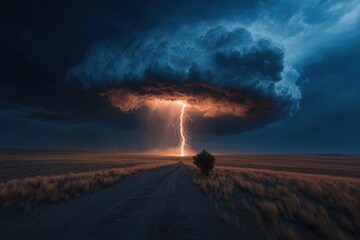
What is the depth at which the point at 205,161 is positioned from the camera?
3203 cm

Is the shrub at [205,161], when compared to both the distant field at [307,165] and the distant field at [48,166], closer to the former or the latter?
the distant field at [48,166]

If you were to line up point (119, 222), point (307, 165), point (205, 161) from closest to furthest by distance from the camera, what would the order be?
point (119, 222) < point (205, 161) < point (307, 165)

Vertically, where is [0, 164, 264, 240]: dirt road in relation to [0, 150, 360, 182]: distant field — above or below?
below

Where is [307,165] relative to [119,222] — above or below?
above

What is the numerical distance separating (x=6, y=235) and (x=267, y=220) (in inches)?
307

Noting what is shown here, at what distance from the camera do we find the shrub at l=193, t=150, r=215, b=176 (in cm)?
3162

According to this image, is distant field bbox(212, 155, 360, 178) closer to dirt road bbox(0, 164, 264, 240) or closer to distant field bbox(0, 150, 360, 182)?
distant field bbox(0, 150, 360, 182)

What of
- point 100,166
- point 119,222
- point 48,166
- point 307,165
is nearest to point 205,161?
point 119,222

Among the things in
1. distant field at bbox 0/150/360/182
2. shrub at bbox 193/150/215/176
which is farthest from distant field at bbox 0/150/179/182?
shrub at bbox 193/150/215/176

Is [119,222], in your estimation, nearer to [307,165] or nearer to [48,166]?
[48,166]

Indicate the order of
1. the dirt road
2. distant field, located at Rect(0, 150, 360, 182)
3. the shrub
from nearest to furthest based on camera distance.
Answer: the dirt road < the shrub < distant field, located at Rect(0, 150, 360, 182)

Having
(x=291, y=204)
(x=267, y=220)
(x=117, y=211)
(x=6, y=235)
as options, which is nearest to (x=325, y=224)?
(x=267, y=220)

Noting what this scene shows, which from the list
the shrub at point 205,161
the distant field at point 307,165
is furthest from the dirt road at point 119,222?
the distant field at point 307,165

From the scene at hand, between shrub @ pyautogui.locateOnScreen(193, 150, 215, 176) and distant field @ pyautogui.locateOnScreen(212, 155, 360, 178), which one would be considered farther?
distant field @ pyautogui.locateOnScreen(212, 155, 360, 178)
